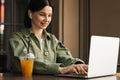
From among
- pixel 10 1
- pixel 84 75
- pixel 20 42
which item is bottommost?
pixel 84 75

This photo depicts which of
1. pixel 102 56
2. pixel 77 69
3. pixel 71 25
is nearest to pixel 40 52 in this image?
pixel 77 69

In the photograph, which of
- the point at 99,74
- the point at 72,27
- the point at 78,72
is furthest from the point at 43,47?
the point at 72,27

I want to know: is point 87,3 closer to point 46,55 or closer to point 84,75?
point 46,55

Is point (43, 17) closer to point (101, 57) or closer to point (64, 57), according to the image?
point (64, 57)

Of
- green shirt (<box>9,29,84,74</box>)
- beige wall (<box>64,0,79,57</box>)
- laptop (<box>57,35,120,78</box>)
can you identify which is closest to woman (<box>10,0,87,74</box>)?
green shirt (<box>9,29,84,74</box>)

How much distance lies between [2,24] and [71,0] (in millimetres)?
909

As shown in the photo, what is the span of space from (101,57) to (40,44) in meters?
0.51

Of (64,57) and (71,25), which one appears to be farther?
(71,25)

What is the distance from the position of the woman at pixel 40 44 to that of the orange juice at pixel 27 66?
0.08 metres

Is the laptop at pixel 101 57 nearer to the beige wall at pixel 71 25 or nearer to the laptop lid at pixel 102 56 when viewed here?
the laptop lid at pixel 102 56

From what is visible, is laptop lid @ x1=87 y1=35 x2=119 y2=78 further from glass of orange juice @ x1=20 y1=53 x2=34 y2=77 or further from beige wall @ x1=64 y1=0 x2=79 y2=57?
beige wall @ x1=64 y1=0 x2=79 y2=57

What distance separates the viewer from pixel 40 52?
217cm

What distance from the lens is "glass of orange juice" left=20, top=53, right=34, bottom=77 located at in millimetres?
1908

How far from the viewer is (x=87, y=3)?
4.32 meters
